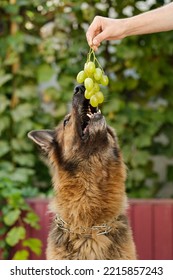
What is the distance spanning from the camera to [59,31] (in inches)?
A: 245

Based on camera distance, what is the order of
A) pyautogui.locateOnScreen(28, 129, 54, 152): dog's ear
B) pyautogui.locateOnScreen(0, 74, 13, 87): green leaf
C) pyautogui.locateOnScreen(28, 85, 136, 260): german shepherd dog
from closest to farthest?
pyautogui.locateOnScreen(28, 85, 136, 260): german shepherd dog
pyautogui.locateOnScreen(28, 129, 54, 152): dog's ear
pyautogui.locateOnScreen(0, 74, 13, 87): green leaf

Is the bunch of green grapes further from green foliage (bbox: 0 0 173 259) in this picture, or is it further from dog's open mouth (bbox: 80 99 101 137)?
green foliage (bbox: 0 0 173 259)

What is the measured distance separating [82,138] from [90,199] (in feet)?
1.14

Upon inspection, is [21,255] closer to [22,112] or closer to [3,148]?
[3,148]

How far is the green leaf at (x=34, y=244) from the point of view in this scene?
5.29 m

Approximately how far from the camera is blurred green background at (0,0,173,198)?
5984 millimetres

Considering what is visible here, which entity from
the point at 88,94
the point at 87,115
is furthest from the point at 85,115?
the point at 88,94

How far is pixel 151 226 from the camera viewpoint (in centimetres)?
556

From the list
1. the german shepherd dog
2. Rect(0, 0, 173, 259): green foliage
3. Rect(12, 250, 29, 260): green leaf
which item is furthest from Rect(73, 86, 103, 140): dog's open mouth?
Rect(0, 0, 173, 259): green foliage

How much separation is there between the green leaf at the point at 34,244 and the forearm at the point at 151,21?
8.24 ft

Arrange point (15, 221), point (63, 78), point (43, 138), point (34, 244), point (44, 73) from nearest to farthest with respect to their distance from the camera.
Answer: point (43, 138), point (34, 244), point (15, 221), point (44, 73), point (63, 78)

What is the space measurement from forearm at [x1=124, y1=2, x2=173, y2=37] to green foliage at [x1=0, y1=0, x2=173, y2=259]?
2672mm
